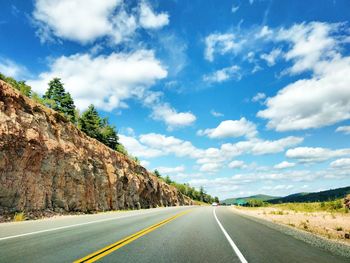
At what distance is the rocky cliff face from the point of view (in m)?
22.8

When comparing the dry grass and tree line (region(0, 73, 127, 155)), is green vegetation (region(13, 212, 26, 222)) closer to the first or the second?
the dry grass

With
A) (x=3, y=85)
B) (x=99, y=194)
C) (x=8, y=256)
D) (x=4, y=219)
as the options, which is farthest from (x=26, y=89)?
(x=8, y=256)

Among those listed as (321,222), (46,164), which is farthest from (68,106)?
(321,222)

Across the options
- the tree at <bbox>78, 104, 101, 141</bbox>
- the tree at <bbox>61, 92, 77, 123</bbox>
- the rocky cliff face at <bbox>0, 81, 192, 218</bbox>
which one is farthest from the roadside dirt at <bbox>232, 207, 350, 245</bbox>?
the tree at <bbox>61, 92, 77, 123</bbox>

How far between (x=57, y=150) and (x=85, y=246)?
23407mm

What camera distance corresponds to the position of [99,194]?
39.3 m

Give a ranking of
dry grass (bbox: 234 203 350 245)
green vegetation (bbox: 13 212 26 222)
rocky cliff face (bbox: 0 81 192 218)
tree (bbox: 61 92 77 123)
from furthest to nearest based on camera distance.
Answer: tree (bbox: 61 92 77 123)
rocky cliff face (bbox: 0 81 192 218)
green vegetation (bbox: 13 212 26 222)
dry grass (bbox: 234 203 350 245)

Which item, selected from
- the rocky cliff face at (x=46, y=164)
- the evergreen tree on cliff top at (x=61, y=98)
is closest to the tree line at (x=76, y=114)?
the evergreen tree on cliff top at (x=61, y=98)

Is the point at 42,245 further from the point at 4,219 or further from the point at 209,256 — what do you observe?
the point at 4,219

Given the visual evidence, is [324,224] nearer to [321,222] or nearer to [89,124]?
[321,222]

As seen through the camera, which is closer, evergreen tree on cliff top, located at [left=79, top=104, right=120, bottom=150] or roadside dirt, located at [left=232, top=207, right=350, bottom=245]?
roadside dirt, located at [left=232, top=207, right=350, bottom=245]

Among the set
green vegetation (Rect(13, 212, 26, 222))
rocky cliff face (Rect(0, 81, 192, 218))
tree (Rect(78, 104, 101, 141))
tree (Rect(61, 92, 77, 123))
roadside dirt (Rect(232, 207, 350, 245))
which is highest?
tree (Rect(61, 92, 77, 123))

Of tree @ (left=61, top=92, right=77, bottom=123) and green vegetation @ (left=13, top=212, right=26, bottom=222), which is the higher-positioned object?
tree @ (left=61, top=92, right=77, bottom=123)

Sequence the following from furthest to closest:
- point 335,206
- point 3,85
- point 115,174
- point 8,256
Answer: point 115,174
point 335,206
point 3,85
point 8,256
